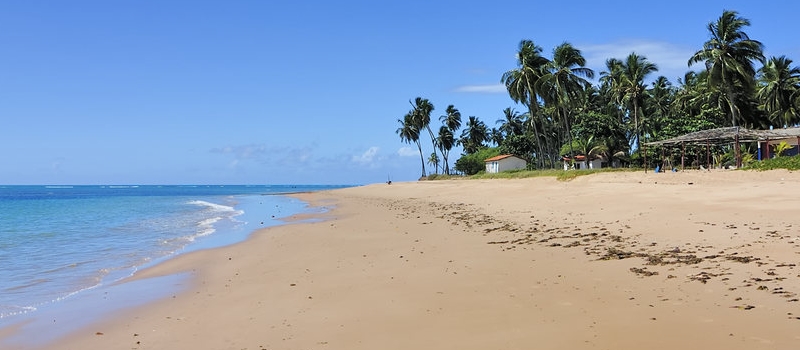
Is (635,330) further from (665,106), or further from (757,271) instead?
(665,106)

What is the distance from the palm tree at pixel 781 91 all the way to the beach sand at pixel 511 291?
4406 centimetres

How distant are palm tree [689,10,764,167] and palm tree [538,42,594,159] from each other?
8907mm

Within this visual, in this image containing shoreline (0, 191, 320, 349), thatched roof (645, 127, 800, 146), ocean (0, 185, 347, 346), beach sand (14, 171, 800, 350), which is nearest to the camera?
beach sand (14, 171, 800, 350)

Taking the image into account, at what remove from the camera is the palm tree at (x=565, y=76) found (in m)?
49.2

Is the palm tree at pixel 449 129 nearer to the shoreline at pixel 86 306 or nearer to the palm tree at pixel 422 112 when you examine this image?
the palm tree at pixel 422 112

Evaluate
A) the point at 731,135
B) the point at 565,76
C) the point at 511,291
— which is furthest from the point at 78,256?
the point at 565,76

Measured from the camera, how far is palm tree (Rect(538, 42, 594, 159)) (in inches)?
1937

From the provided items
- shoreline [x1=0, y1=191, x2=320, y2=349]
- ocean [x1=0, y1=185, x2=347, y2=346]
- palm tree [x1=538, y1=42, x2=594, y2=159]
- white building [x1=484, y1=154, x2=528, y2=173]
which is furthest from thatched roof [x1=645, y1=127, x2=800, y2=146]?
white building [x1=484, y1=154, x2=528, y2=173]

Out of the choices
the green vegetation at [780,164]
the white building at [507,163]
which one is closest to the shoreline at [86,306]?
the green vegetation at [780,164]

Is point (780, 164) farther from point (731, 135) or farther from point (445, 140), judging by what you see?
point (445, 140)

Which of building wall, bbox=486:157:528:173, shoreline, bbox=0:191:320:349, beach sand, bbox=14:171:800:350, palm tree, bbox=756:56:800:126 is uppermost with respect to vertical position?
palm tree, bbox=756:56:800:126

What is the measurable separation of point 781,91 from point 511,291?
54.5 meters

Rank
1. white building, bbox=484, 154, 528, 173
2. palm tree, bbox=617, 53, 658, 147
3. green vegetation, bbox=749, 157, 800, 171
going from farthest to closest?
white building, bbox=484, 154, 528, 173 → palm tree, bbox=617, 53, 658, 147 → green vegetation, bbox=749, 157, 800, 171

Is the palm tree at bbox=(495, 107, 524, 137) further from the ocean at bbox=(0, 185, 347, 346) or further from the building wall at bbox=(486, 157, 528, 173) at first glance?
the ocean at bbox=(0, 185, 347, 346)
